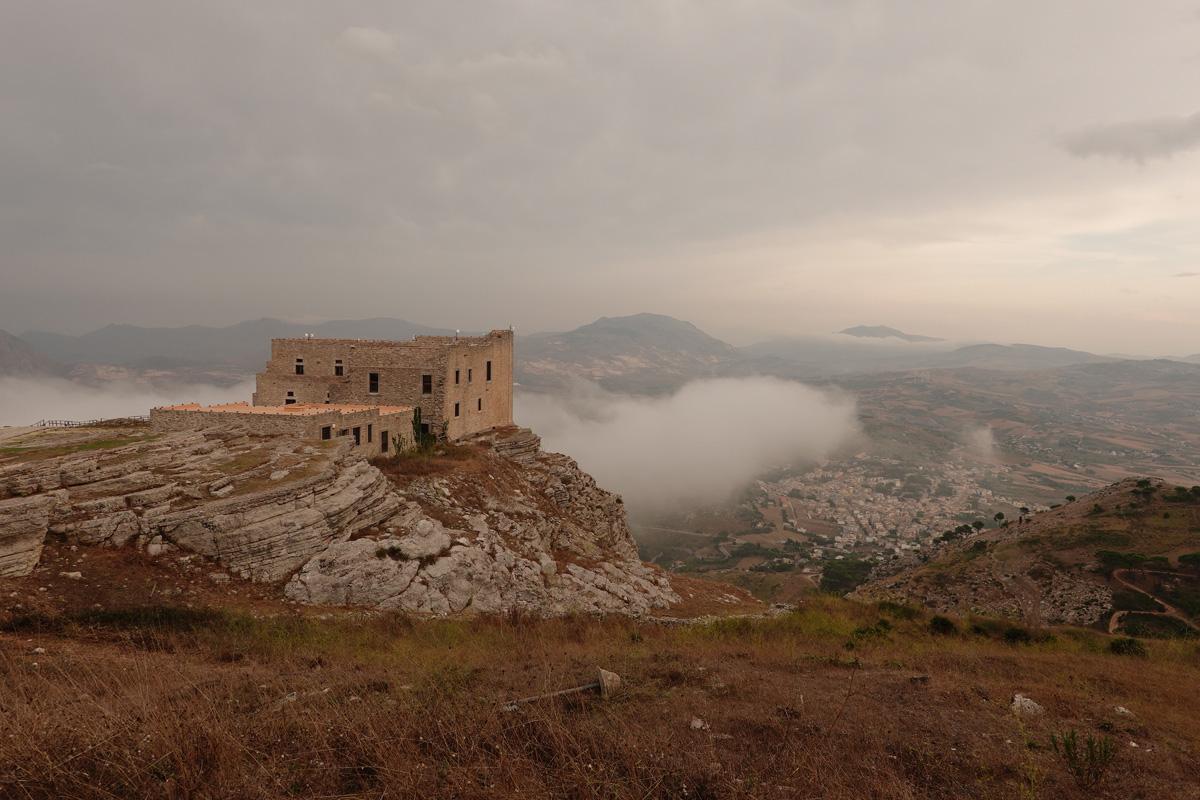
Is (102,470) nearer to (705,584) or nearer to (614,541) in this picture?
(614,541)

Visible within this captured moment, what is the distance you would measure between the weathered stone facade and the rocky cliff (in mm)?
5463

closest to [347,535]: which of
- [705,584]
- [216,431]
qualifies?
[216,431]

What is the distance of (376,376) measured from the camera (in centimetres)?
3027

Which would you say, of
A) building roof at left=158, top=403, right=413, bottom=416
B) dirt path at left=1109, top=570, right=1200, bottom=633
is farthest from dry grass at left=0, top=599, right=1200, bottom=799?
dirt path at left=1109, top=570, right=1200, bottom=633

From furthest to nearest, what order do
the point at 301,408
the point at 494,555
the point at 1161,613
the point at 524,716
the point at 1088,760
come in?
1. the point at 1161,613
2. the point at 301,408
3. the point at 494,555
4. the point at 524,716
5. the point at 1088,760

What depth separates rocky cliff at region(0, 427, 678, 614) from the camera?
1423cm

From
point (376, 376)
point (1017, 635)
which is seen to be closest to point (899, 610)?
point (1017, 635)

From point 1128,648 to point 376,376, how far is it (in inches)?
1369

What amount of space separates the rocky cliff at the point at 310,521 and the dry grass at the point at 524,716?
2.83 meters

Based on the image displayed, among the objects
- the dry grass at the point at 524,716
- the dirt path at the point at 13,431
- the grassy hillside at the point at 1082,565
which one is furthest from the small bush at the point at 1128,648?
the dirt path at the point at 13,431

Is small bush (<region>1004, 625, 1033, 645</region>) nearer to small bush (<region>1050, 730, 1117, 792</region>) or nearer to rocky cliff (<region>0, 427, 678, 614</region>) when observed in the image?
small bush (<region>1050, 730, 1117, 792</region>)

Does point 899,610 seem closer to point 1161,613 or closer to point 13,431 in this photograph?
point 1161,613

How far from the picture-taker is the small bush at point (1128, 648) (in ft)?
49.5

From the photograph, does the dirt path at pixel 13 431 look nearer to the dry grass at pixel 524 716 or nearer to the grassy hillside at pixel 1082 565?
the dry grass at pixel 524 716
